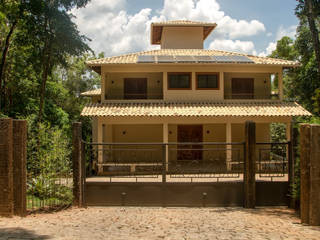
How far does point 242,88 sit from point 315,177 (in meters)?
12.7

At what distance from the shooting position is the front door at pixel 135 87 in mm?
19406

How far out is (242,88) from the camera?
19.6 meters

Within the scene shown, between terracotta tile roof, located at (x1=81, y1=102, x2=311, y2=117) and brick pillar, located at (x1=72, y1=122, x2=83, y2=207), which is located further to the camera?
terracotta tile roof, located at (x1=81, y1=102, x2=311, y2=117)

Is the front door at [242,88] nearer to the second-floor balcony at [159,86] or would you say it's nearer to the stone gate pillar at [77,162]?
the second-floor balcony at [159,86]

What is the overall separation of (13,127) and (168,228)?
436 centimetres

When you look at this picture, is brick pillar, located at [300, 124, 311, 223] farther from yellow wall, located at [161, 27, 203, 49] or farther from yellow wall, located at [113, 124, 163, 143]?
yellow wall, located at [161, 27, 203, 49]

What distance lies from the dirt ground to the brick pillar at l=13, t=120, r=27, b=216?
1.15ft

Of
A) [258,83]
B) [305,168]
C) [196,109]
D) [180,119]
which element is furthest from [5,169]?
[258,83]

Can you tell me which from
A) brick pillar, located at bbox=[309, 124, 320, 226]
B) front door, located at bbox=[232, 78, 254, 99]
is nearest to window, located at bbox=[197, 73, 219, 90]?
front door, located at bbox=[232, 78, 254, 99]

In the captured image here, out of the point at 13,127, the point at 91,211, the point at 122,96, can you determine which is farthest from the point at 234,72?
the point at 13,127

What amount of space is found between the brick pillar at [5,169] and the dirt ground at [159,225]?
344mm

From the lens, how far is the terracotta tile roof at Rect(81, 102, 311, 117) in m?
16.5

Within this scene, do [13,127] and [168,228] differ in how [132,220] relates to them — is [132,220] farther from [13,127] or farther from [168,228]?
[13,127]

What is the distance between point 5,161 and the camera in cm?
770
